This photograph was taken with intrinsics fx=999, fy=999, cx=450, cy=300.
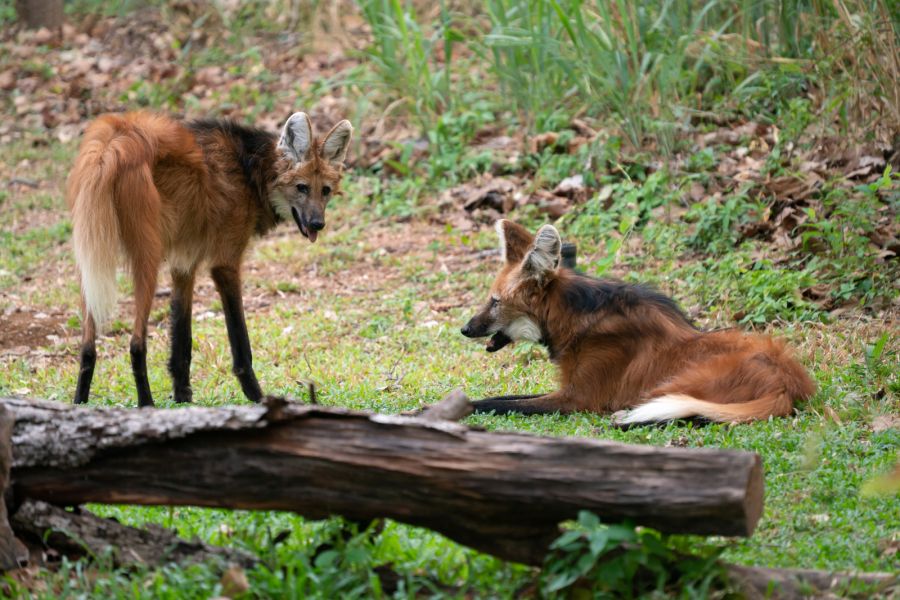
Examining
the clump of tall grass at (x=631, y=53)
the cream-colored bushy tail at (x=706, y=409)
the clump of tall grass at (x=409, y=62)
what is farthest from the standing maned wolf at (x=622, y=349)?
the clump of tall grass at (x=409, y=62)

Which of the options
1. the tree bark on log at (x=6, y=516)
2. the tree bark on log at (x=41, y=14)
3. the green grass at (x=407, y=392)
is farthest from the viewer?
the tree bark on log at (x=41, y=14)

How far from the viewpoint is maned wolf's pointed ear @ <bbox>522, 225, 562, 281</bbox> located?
14.2 feet

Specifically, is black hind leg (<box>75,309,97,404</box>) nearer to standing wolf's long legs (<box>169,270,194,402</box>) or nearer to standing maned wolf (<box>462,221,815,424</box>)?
standing wolf's long legs (<box>169,270,194,402</box>)

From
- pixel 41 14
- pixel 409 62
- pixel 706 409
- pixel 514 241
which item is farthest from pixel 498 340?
pixel 41 14

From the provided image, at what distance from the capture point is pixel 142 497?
2289mm

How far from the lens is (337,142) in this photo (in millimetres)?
5262

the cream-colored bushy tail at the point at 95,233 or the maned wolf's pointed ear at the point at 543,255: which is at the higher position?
the cream-colored bushy tail at the point at 95,233

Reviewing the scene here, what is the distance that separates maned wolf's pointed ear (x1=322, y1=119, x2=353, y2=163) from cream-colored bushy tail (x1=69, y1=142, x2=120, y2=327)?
1372mm

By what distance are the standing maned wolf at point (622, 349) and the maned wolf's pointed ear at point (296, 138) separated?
1188mm

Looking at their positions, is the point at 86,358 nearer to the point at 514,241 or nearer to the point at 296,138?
the point at 296,138

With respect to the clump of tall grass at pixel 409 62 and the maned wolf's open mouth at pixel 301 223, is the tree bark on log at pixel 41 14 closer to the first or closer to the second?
the clump of tall grass at pixel 409 62

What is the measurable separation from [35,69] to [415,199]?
18.6 ft

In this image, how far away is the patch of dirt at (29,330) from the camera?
6.04 meters

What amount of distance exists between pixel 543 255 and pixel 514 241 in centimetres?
26
